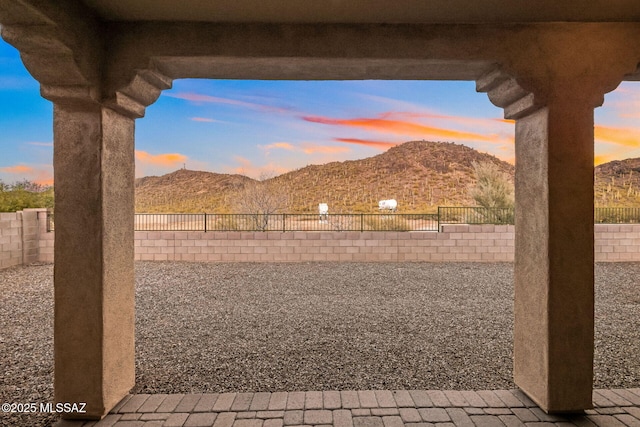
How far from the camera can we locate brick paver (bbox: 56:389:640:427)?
8.99ft

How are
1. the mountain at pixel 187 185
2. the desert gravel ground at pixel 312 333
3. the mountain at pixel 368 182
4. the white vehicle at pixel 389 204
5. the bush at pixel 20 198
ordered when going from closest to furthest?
1. the desert gravel ground at pixel 312 333
2. the bush at pixel 20 198
3. the white vehicle at pixel 389 204
4. the mountain at pixel 368 182
5. the mountain at pixel 187 185

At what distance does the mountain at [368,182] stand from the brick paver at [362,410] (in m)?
23.4

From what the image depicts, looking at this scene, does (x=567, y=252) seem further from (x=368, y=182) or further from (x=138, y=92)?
(x=368, y=182)

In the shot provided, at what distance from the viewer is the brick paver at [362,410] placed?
2.74 metres

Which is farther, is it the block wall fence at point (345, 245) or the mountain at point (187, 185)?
the mountain at point (187, 185)

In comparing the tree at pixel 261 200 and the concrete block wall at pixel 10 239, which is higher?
the tree at pixel 261 200

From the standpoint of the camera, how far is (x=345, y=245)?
1133cm

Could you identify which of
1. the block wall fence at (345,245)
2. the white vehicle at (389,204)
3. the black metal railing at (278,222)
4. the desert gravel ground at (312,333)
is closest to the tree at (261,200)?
the black metal railing at (278,222)

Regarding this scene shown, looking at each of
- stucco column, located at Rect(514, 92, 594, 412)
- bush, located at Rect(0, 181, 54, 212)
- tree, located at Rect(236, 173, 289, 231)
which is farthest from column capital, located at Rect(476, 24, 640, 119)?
bush, located at Rect(0, 181, 54, 212)

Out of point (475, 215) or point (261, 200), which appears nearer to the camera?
point (475, 215)

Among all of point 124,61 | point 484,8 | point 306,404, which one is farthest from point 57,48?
point 306,404

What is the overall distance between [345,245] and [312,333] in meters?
6.45

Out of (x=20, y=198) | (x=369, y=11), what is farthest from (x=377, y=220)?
(x=20, y=198)

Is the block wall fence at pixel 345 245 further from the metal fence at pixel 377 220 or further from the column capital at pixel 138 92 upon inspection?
the column capital at pixel 138 92
